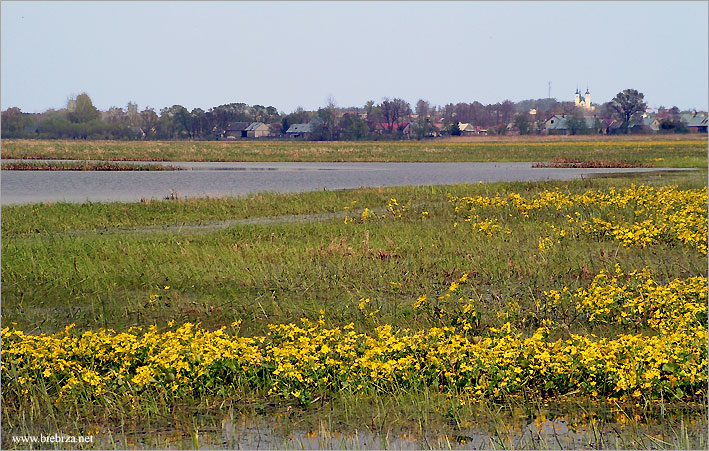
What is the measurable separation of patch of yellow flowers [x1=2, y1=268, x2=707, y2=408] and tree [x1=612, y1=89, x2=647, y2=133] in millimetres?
136172

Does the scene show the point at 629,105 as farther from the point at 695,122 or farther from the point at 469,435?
the point at 469,435

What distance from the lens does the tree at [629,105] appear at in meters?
138

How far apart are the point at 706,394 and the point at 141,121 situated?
5651 inches

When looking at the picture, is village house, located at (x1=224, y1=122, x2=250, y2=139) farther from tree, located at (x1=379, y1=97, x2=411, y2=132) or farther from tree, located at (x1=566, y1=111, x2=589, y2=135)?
tree, located at (x1=566, y1=111, x2=589, y2=135)

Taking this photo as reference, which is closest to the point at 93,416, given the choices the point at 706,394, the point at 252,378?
the point at 252,378

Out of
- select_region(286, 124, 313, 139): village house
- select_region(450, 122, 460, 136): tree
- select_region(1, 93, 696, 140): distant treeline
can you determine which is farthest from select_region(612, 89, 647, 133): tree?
select_region(286, 124, 313, 139): village house

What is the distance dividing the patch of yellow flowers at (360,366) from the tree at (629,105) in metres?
136

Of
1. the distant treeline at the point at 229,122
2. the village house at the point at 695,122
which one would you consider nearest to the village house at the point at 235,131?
the distant treeline at the point at 229,122

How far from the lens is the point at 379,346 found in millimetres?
8352

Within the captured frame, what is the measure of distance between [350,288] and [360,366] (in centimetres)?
492

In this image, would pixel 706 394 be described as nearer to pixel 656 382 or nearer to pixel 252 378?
pixel 656 382

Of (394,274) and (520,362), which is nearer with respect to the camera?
(520,362)

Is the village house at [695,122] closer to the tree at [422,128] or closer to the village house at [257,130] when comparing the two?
the tree at [422,128]

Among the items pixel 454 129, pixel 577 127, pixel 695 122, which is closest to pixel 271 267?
pixel 454 129
